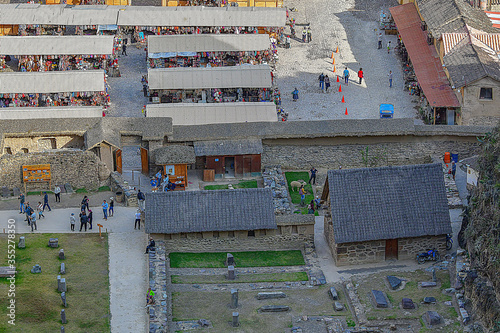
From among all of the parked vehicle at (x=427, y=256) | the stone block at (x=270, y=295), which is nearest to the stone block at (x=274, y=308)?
the stone block at (x=270, y=295)

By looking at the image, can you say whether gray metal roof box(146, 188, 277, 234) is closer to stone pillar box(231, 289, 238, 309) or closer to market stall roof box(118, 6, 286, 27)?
stone pillar box(231, 289, 238, 309)

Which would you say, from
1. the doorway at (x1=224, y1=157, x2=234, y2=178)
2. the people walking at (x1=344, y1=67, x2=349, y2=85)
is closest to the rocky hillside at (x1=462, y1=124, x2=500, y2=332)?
the doorway at (x1=224, y1=157, x2=234, y2=178)

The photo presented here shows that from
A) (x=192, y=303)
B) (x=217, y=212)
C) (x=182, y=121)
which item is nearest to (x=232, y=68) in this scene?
(x=182, y=121)

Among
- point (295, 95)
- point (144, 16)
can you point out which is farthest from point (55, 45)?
point (295, 95)

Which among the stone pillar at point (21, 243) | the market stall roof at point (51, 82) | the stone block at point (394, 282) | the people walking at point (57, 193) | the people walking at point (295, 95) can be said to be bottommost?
the stone block at point (394, 282)

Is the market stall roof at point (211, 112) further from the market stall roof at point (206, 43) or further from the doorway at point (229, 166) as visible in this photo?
the market stall roof at point (206, 43)
